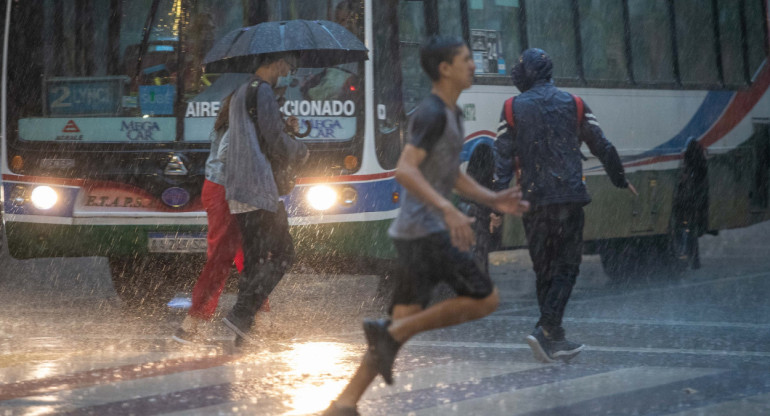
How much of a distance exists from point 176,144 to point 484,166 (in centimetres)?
260

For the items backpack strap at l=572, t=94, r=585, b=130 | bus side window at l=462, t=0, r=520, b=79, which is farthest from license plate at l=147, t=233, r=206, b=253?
backpack strap at l=572, t=94, r=585, b=130

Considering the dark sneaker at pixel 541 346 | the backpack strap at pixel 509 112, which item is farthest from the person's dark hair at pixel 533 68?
the dark sneaker at pixel 541 346

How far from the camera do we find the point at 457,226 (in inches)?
210

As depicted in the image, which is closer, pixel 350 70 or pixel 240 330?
pixel 240 330

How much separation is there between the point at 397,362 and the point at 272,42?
2.16 m

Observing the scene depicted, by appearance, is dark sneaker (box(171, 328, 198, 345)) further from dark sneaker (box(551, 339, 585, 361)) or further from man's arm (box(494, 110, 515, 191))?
dark sneaker (box(551, 339, 585, 361))

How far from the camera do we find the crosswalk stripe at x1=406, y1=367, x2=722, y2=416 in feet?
20.4

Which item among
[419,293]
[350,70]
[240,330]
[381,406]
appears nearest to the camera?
[419,293]

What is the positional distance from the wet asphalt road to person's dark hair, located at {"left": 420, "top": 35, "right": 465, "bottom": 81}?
5.06ft

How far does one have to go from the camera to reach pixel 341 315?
394 inches

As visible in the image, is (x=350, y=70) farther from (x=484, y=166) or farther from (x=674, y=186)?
(x=674, y=186)

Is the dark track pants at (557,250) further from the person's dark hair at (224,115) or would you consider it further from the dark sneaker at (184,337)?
the dark sneaker at (184,337)

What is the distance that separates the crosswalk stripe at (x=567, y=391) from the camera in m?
6.21

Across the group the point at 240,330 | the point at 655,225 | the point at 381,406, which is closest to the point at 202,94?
the point at 240,330
